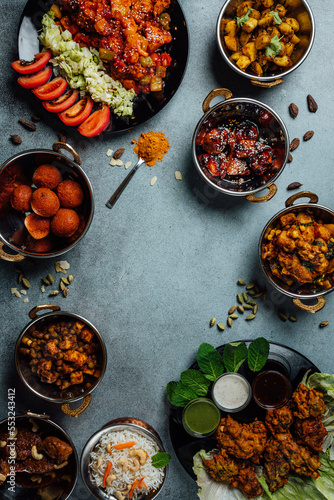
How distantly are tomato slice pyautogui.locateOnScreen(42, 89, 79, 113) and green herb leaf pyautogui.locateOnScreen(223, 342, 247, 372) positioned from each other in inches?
86.2

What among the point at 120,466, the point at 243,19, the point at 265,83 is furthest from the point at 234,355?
the point at 243,19

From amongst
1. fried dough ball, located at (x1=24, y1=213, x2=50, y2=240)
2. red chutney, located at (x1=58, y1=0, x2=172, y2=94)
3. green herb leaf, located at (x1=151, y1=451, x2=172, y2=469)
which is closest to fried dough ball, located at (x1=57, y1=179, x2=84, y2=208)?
fried dough ball, located at (x1=24, y1=213, x2=50, y2=240)

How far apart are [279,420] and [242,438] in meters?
0.30

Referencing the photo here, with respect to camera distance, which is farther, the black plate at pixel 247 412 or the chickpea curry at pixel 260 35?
the black plate at pixel 247 412

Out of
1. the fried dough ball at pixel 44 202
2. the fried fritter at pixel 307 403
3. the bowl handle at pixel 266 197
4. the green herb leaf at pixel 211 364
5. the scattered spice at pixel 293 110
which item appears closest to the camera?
the fried dough ball at pixel 44 202

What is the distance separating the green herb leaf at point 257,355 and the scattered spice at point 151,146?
1639mm

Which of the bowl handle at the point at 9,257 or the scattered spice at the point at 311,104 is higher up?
the scattered spice at the point at 311,104

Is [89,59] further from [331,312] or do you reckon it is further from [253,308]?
[331,312]

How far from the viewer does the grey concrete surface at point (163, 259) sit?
10.6 feet

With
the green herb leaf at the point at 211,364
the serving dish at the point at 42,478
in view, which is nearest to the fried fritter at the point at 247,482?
the green herb leaf at the point at 211,364

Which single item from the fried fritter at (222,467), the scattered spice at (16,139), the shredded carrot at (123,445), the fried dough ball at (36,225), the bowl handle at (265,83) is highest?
the bowl handle at (265,83)

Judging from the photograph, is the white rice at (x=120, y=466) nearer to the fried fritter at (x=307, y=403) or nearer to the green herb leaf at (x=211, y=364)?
the green herb leaf at (x=211, y=364)

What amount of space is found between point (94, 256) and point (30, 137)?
3.57ft

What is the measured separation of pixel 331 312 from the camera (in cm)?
335
